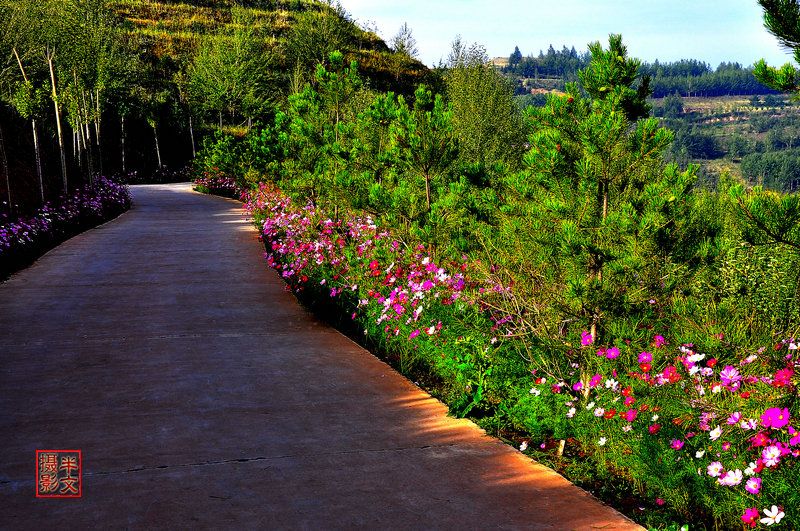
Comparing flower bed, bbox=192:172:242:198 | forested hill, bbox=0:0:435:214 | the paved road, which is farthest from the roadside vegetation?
flower bed, bbox=192:172:242:198

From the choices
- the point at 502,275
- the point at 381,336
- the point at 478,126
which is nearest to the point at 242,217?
the point at 381,336

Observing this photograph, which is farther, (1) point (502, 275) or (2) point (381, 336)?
(2) point (381, 336)

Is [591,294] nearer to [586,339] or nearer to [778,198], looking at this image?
[586,339]

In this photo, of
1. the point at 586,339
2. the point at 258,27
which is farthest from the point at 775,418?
the point at 258,27

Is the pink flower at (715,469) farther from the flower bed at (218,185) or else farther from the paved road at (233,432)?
the flower bed at (218,185)

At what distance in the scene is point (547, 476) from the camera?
11.6ft

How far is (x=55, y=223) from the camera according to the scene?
505 inches

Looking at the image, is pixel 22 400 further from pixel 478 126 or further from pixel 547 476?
pixel 478 126

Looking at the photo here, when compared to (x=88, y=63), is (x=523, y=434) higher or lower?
lower

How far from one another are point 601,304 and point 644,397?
0.81m

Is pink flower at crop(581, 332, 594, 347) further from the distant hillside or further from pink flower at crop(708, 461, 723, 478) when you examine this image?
the distant hillside

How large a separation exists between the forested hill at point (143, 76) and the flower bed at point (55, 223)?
57 centimetres

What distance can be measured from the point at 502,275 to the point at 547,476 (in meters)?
1.82

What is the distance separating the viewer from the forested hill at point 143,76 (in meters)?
15.2
